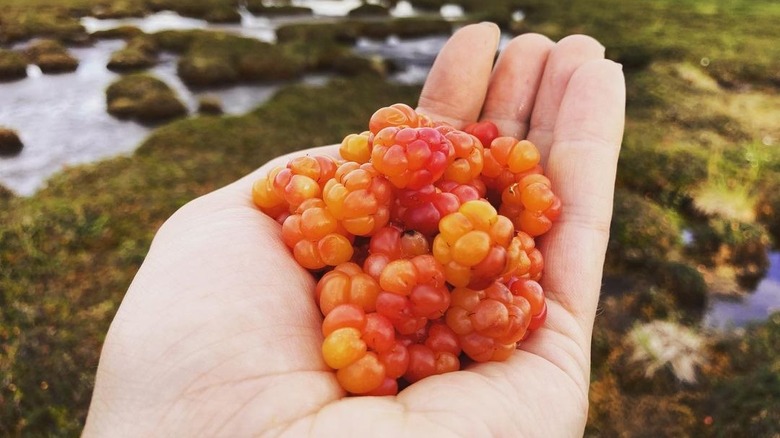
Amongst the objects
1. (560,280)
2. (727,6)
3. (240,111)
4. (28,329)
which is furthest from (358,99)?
(727,6)

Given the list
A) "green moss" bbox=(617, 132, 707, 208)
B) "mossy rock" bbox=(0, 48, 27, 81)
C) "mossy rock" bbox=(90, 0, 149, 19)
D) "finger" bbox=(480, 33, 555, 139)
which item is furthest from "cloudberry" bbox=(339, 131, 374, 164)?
"mossy rock" bbox=(90, 0, 149, 19)

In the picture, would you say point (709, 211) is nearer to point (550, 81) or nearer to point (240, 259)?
point (550, 81)

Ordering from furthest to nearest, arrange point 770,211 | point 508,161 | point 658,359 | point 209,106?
point 209,106, point 770,211, point 658,359, point 508,161

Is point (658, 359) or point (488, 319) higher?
point (488, 319)

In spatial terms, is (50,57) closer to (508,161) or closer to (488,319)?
(508,161)

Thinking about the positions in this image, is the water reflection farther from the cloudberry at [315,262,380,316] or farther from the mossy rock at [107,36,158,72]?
the cloudberry at [315,262,380,316]

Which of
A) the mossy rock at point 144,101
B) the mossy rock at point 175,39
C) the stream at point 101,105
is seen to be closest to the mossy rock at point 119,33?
the stream at point 101,105

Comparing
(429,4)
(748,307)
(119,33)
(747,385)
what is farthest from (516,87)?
(429,4)
